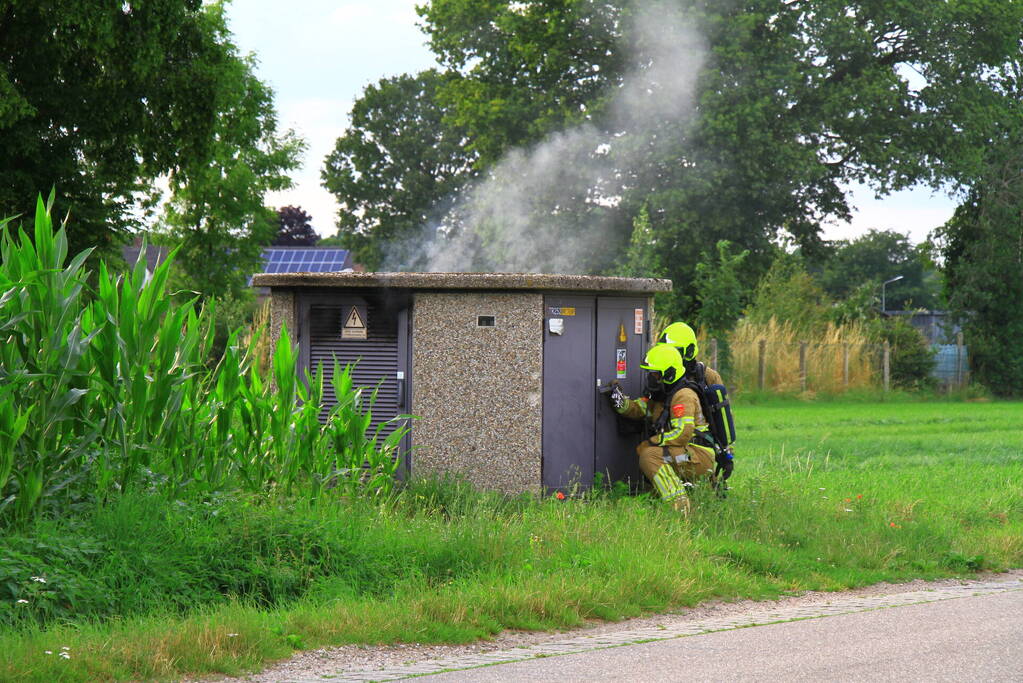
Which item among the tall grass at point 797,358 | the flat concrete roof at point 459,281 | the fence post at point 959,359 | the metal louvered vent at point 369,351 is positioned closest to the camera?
the flat concrete roof at point 459,281

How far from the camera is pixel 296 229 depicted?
7969 centimetres

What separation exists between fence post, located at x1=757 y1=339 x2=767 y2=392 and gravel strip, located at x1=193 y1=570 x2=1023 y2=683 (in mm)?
23242

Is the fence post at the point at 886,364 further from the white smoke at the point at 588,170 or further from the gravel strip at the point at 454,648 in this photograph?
the gravel strip at the point at 454,648

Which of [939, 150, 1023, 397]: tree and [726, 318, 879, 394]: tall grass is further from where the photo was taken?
[939, 150, 1023, 397]: tree

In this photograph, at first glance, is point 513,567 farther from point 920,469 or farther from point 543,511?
point 920,469

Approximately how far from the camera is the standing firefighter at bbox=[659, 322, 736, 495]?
1021cm

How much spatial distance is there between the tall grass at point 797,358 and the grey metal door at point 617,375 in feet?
67.0

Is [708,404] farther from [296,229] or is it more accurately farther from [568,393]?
[296,229]

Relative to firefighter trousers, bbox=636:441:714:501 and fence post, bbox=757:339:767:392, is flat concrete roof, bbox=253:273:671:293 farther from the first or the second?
fence post, bbox=757:339:767:392

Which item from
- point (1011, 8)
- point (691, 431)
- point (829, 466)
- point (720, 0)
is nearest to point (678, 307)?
point (720, 0)

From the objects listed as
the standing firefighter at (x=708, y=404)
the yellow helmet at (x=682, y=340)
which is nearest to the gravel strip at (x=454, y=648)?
the standing firefighter at (x=708, y=404)

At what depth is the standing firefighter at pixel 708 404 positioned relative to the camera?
10211 millimetres

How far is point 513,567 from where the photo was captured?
7.65 meters

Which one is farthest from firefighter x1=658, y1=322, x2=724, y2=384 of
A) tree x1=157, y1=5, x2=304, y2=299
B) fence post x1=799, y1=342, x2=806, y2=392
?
tree x1=157, y1=5, x2=304, y2=299
